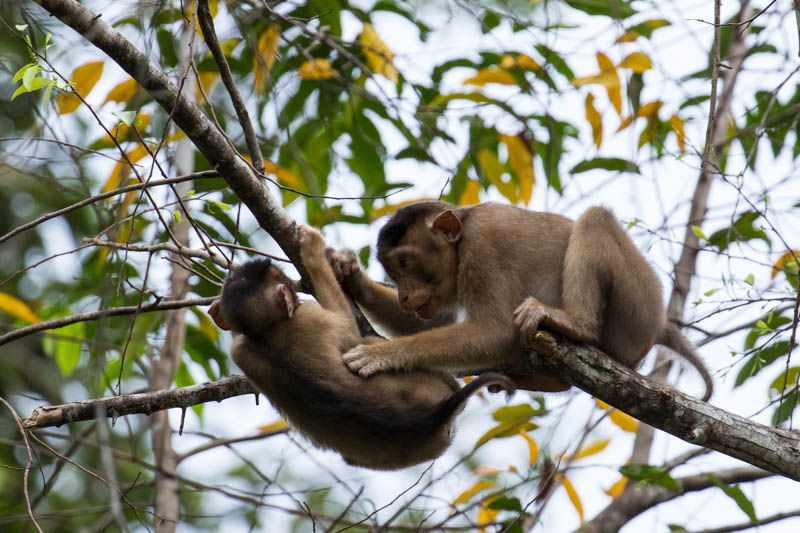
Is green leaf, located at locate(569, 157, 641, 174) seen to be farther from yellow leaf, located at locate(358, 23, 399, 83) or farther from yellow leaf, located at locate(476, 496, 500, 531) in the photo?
yellow leaf, located at locate(476, 496, 500, 531)

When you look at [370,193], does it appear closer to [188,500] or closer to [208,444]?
[208,444]

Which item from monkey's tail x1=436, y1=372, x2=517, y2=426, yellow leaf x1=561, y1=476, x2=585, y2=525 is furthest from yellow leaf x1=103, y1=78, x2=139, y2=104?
yellow leaf x1=561, y1=476, x2=585, y2=525

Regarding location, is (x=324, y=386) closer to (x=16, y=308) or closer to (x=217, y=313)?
(x=217, y=313)

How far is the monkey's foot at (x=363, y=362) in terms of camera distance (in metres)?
4.85

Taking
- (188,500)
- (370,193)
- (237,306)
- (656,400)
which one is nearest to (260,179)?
(237,306)

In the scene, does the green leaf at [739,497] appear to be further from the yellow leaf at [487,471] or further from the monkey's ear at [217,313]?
the monkey's ear at [217,313]

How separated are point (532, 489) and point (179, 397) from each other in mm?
3015

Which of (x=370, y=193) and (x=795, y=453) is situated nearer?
(x=795, y=453)

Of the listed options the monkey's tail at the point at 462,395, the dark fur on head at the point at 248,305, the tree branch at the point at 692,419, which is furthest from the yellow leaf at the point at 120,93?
the tree branch at the point at 692,419

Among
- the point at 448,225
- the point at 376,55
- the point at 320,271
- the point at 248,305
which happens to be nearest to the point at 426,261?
the point at 448,225

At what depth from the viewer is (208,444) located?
685 cm

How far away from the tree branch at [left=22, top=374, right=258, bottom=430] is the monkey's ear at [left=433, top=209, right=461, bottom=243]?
184 centimetres

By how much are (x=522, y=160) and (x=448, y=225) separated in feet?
8.90

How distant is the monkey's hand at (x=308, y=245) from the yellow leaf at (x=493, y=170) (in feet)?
12.8
